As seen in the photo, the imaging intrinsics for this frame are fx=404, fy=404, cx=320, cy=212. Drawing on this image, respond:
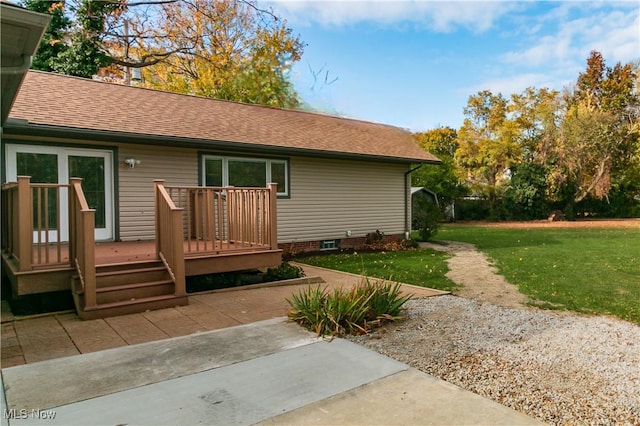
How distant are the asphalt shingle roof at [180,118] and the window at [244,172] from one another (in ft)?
1.87

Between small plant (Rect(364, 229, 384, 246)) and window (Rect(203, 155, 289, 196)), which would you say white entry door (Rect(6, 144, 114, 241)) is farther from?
small plant (Rect(364, 229, 384, 246))

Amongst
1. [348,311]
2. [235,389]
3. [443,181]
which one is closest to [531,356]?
[348,311]

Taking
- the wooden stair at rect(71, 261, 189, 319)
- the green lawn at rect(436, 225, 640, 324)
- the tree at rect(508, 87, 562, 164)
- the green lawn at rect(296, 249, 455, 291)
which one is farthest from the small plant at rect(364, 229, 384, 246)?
the tree at rect(508, 87, 562, 164)

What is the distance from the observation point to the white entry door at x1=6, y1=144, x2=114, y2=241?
281 inches

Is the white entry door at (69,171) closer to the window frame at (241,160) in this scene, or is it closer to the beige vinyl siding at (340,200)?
the window frame at (241,160)

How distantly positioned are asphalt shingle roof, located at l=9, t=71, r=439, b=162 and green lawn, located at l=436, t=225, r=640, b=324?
14.0 feet

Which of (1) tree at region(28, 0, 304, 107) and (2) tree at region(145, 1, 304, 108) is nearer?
(1) tree at region(28, 0, 304, 107)

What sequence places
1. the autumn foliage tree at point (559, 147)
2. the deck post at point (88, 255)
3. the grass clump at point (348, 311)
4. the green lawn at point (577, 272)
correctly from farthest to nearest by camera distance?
the autumn foliage tree at point (559, 147)
the green lawn at point (577, 272)
the deck post at point (88, 255)
the grass clump at point (348, 311)

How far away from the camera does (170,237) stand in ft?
18.1

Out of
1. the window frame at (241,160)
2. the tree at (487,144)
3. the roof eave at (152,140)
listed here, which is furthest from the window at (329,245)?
the tree at (487,144)

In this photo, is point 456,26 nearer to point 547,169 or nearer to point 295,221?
point 295,221

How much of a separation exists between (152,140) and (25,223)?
3.62m

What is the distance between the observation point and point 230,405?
9.02ft

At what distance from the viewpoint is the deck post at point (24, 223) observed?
15.8ft
